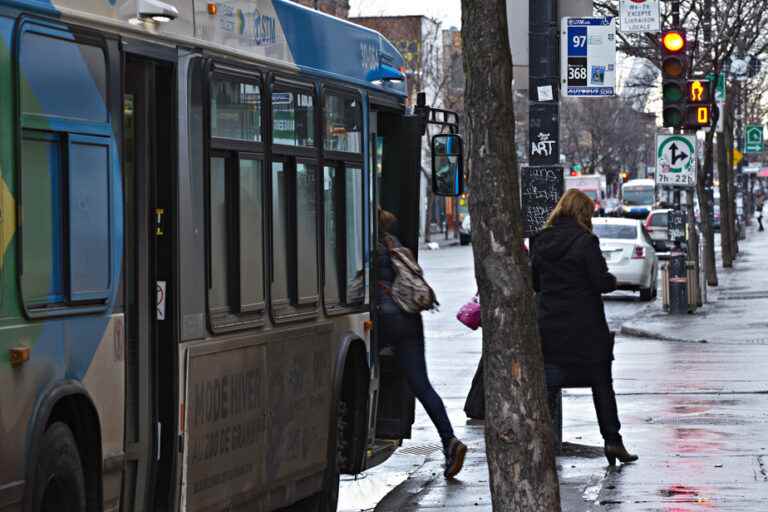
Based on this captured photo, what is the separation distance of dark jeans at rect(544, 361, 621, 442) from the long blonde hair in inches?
37.1

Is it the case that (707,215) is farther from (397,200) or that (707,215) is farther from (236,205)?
(236,205)

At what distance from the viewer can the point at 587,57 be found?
12836 millimetres

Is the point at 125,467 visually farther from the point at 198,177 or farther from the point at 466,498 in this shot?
the point at 466,498

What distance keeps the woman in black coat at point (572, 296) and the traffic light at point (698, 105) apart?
41.3 feet

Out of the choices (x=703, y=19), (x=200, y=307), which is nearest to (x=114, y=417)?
(x=200, y=307)

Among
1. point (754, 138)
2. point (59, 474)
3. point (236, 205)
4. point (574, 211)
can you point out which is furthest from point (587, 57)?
point (754, 138)

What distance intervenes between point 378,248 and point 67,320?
15.6ft

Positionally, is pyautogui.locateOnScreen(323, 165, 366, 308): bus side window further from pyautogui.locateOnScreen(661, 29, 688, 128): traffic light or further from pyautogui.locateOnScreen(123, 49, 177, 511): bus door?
pyautogui.locateOnScreen(661, 29, 688, 128): traffic light

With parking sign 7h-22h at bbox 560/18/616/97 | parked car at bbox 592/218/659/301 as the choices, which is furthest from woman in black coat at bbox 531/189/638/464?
parked car at bbox 592/218/659/301

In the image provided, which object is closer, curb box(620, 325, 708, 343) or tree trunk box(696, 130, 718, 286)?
curb box(620, 325, 708, 343)

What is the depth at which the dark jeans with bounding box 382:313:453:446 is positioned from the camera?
36.8 ft

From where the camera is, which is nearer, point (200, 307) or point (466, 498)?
point (200, 307)

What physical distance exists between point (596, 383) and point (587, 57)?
2751 mm

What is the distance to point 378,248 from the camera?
35.8ft
